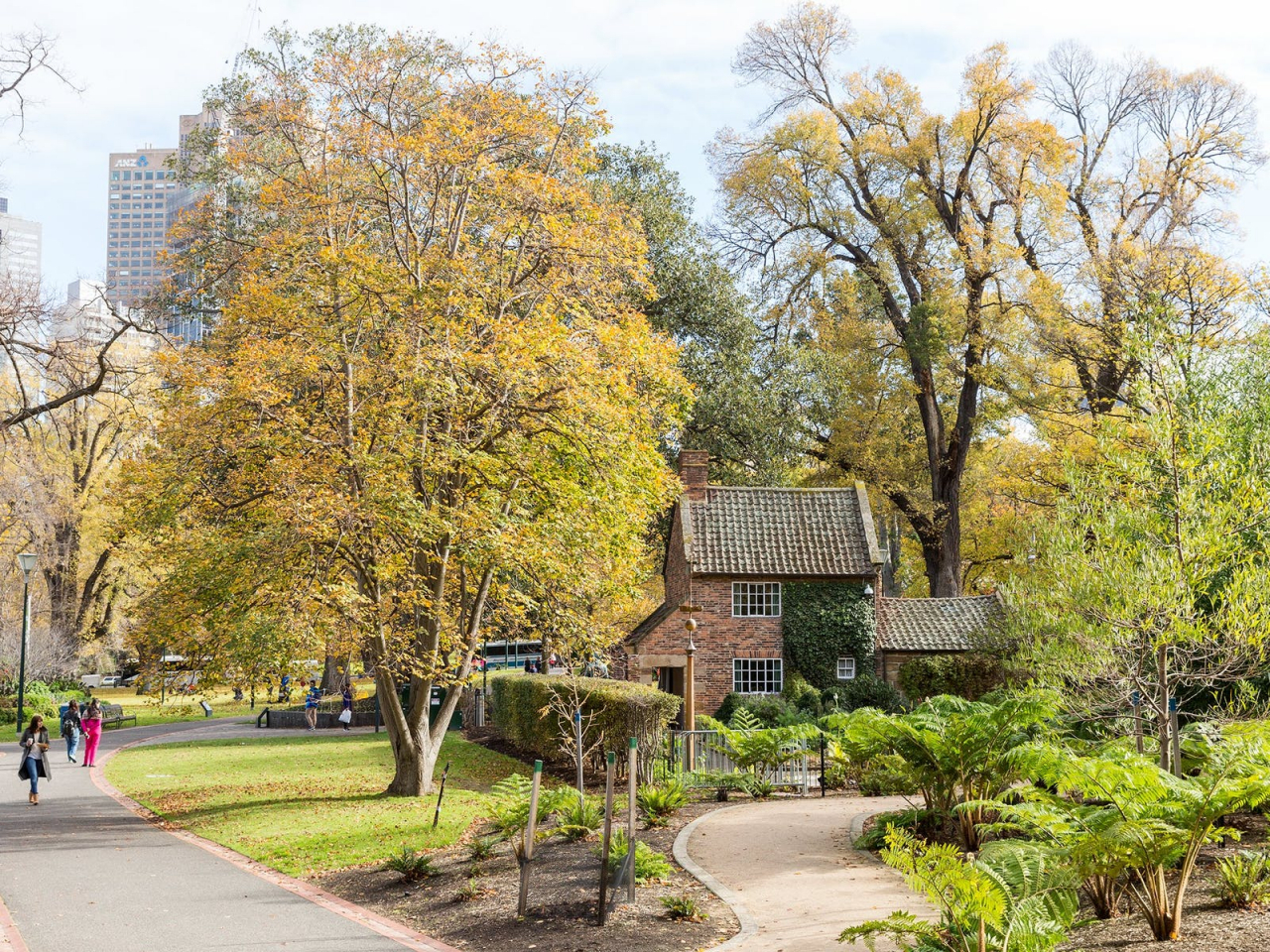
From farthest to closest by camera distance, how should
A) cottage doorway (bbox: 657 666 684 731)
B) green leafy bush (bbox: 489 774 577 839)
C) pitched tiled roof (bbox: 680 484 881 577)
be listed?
1. cottage doorway (bbox: 657 666 684 731)
2. pitched tiled roof (bbox: 680 484 881 577)
3. green leafy bush (bbox: 489 774 577 839)

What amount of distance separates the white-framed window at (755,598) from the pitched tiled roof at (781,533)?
1.66 feet

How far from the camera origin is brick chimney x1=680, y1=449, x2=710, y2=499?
32.8 metres

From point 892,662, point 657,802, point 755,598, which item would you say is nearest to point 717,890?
point 657,802

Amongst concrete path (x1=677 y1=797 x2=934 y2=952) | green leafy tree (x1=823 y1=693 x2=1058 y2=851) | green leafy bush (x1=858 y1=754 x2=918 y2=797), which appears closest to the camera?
concrete path (x1=677 y1=797 x2=934 y2=952)

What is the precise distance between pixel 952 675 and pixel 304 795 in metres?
17.6

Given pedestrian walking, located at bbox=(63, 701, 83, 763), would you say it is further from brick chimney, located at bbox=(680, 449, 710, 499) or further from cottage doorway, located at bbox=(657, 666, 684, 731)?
brick chimney, located at bbox=(680, 449, 710, 499)

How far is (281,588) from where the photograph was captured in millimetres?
17625

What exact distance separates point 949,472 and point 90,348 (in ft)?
97.9

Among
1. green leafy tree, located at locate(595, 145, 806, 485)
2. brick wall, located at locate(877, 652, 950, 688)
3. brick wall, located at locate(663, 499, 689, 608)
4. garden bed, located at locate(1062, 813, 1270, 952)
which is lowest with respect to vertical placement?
garden bed, located at locate(1062, 813, 1270, 952)

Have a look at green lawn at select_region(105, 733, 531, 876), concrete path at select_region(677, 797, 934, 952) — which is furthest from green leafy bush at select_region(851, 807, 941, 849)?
green lawn at select_region(105, 733, 531, 876)

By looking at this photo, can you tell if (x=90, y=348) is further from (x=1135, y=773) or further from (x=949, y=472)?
(x=949, y=472)

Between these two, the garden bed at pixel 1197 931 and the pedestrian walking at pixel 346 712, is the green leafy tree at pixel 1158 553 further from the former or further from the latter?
the pedestrian walking at pixel 346 712

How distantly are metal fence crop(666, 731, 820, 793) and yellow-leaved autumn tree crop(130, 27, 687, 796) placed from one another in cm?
253

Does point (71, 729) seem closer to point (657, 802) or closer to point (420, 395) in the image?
point (420, 395)
